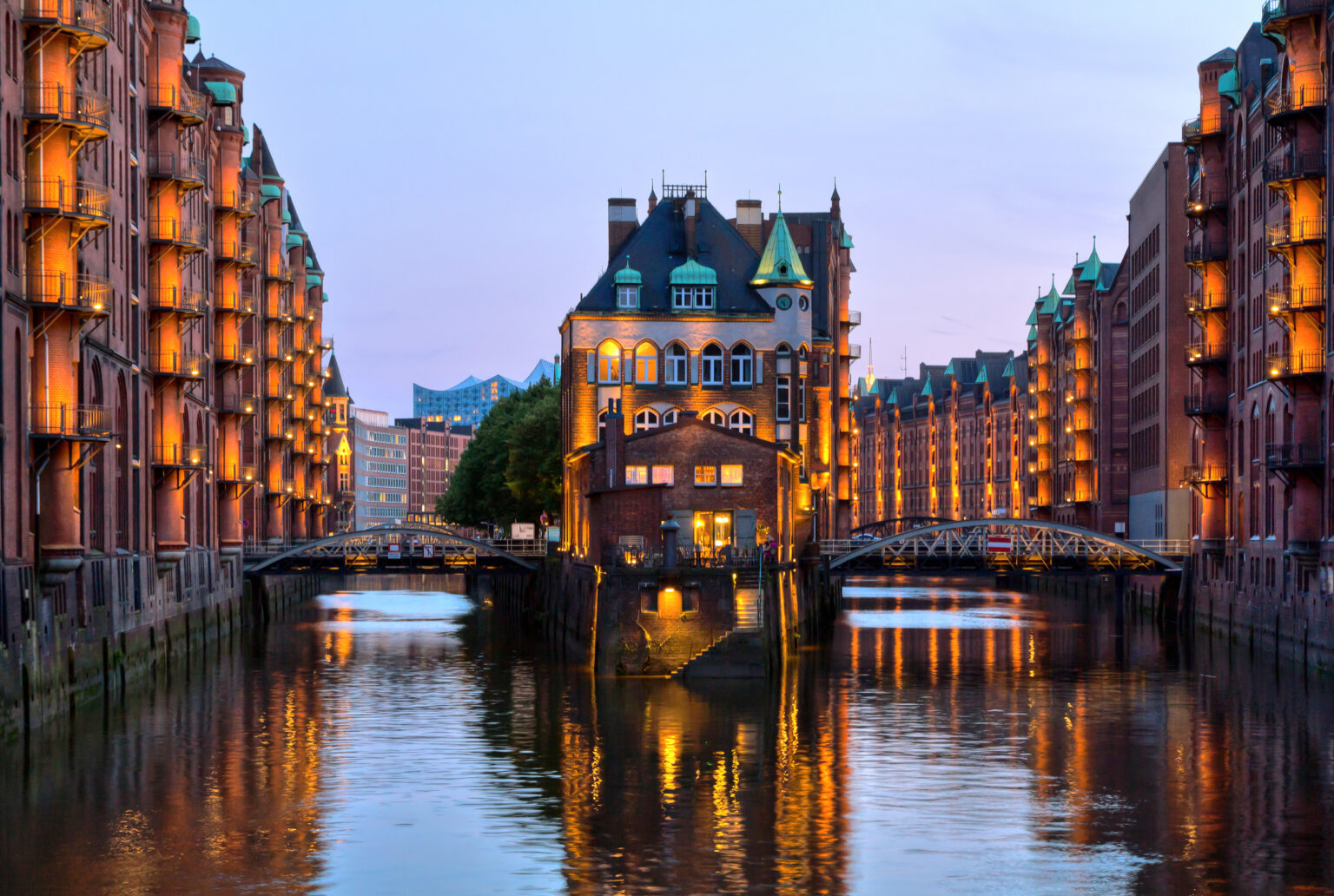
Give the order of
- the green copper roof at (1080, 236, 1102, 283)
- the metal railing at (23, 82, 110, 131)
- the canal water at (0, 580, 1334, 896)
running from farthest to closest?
the green copper roof at (1080, 236, 1102, 283), the metal railing at (23, 82, 110, 131), the canal water at (0, 580, 1334, 896)

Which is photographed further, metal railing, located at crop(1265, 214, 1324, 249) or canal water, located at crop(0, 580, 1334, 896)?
metal railing, located at crop(1265, 214, 1324, 249)

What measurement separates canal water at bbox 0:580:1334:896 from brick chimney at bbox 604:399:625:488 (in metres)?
7.81

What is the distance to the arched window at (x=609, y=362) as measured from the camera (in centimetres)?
10169

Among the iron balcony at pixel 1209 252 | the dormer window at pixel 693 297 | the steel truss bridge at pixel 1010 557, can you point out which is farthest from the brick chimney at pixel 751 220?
the iron balcony at pixel 1209 252

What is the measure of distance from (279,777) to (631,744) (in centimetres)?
999

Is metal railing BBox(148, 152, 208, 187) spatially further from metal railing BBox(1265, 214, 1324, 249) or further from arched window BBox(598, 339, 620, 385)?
metal railing BBox(1265, 214, 1324, 249)

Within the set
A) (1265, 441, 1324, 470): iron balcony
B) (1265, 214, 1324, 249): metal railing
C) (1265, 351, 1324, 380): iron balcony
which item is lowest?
(1265, 441, 1324, 470): iron balcony

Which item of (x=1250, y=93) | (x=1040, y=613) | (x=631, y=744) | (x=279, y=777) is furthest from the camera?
(x=1040, y=613)

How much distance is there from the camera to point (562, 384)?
363 feet

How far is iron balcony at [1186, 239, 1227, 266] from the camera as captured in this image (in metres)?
91.8

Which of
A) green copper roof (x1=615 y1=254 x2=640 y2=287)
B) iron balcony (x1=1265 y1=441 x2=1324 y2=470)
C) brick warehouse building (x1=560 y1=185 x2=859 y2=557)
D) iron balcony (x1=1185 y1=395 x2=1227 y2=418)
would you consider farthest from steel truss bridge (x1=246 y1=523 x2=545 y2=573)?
iron balcony (x1=1265 y1=441 x2=1324 y2=470)

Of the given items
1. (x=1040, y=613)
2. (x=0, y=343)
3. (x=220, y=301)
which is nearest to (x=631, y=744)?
(x=0, y=343)

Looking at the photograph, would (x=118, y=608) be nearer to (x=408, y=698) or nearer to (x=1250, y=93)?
(x=408, y=698)

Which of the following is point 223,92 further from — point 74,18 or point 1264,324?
point 1264,324
